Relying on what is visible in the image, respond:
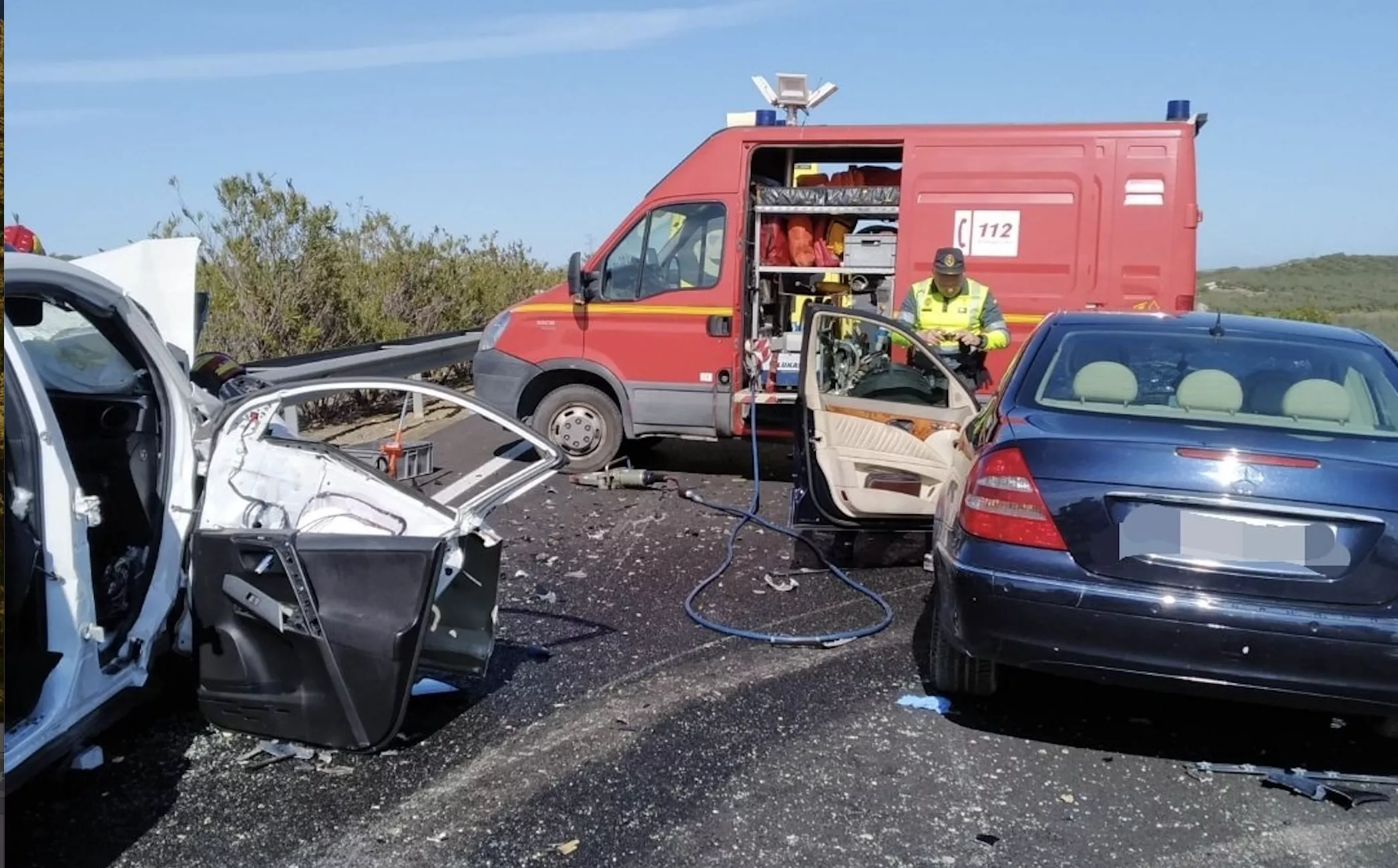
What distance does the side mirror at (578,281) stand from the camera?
878 cm

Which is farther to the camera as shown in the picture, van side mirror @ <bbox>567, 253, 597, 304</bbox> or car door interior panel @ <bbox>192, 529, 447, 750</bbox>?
van side mirror @ <bbox>567, 253, 597, 304</bbox>

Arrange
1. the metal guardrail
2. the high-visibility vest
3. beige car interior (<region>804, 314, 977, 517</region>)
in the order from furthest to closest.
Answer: the metal guardrail, the high-visibility vest, beige car interior (<region>804, 314, 977, 517</region>)

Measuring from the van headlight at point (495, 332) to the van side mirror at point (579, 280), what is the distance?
628mm

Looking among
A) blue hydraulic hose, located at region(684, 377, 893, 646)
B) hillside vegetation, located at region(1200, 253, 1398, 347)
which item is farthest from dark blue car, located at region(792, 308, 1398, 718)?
hillside vegetation, located at region(1200, 253, 1398, 347)

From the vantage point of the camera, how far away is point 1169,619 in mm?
3615

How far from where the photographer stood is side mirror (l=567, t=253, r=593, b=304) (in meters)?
8.78

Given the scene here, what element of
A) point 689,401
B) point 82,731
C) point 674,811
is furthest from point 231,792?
point 689,401

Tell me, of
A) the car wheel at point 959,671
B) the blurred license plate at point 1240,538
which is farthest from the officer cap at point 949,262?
the blurred license plate at point 1240,538

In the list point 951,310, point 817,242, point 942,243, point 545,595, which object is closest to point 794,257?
point 817,242

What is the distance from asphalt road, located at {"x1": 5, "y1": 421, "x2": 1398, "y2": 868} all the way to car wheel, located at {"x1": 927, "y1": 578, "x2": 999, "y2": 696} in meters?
0.11

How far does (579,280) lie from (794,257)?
168cm

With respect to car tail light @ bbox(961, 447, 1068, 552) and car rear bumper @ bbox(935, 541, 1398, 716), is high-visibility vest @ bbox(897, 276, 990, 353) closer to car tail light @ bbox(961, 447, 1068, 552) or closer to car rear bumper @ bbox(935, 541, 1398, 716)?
car tail light @ bbox(961, 447, 1068, 552)

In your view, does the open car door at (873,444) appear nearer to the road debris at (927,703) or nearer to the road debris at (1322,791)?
the road debris at (927,703)

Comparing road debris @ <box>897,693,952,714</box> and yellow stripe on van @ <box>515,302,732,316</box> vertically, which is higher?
yellow stripe on van @ <box>515,302,732,316</box>
